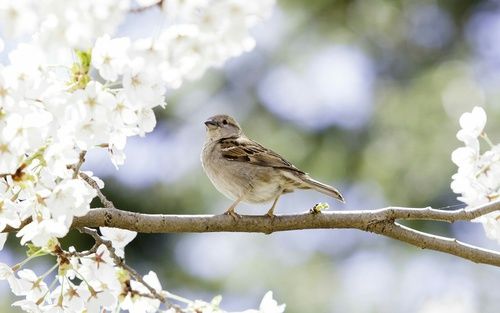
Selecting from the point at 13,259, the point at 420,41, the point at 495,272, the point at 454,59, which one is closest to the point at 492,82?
the point at 454,59

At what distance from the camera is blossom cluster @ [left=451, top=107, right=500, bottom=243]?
273 centimetres

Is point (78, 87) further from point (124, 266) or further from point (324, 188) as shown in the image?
point (324, 188)

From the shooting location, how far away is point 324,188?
420 centimetres

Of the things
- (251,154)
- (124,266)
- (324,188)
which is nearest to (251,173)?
(251,154)

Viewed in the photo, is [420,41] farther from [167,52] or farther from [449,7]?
[167,52]

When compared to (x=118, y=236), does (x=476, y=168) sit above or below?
above

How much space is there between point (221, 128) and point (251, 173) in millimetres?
1087

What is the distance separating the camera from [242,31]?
6.24 ft

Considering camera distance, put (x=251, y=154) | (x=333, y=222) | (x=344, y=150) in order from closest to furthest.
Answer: (x=333, y=222)
(x=251, y=154)
(x=344, y=150)

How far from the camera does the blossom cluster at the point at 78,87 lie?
1856 millimetres

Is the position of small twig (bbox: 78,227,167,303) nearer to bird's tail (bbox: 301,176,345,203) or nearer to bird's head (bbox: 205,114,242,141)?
bird's tail (bbox: 301,176,345,203)

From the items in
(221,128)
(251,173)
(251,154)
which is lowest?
(251,173)

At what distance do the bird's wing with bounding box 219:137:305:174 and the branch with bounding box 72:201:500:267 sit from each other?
5.01ft

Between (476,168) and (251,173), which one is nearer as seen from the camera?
(476,168)
